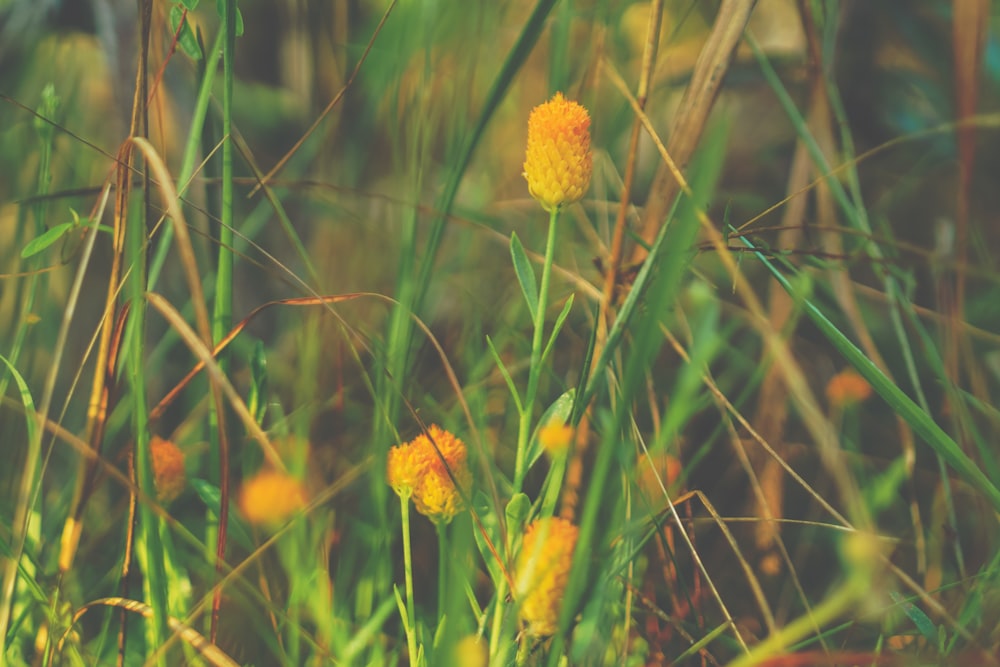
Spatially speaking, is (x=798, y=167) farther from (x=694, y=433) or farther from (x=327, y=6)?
(x=327, y=6)

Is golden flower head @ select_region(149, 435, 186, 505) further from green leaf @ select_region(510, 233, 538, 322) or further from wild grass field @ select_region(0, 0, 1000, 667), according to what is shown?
green leaf @ select_region(510, 233, 538, 322)

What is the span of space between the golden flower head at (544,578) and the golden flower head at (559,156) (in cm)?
17

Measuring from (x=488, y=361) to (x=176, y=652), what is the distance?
0.33 meters

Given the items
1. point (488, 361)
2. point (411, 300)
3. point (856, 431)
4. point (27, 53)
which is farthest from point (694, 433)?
point (27, 53)

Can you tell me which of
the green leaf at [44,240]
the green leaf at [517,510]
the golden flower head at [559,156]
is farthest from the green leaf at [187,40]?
the green leaf at [517,510]

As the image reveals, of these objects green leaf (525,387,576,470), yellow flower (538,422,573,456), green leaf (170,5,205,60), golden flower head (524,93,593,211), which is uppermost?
green leaf (170,5,205,60)

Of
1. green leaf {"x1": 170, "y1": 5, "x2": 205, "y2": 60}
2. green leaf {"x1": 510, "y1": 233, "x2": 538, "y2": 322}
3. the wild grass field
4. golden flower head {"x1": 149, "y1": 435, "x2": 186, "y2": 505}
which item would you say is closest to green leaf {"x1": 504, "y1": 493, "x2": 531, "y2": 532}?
the wild grass field

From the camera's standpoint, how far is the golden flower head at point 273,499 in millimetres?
422

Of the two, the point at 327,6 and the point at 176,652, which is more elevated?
the point at 327,6

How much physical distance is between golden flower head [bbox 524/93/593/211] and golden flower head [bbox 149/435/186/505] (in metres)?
0.30

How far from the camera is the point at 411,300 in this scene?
46cm

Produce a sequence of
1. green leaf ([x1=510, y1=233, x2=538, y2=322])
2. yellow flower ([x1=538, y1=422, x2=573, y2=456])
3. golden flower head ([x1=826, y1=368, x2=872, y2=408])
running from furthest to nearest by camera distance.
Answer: golden flower head ([x1=826, y1=368, x2=872, y2=408]) → green leaf ([x1=510, y1=233, x2=538, y2=322]) → yellow flower ([x1=538, y1=422, x2=573, y2=456])

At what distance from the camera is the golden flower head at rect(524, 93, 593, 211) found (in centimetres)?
42

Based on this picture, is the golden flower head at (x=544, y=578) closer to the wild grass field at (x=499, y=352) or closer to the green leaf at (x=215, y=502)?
the wild grass field at (x=499, y=352)
